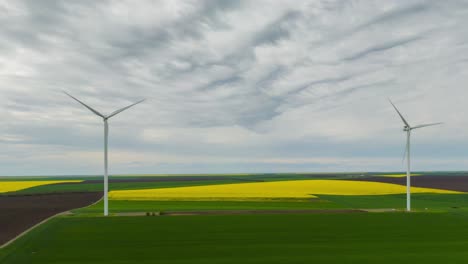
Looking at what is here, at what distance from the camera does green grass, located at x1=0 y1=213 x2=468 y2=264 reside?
19.7 meters

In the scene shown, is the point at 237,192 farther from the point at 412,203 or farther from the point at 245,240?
the point at 245,240

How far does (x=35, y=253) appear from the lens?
20.7m

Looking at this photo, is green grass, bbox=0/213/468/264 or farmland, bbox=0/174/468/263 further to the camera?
farmland, bbox=0/174/468/263

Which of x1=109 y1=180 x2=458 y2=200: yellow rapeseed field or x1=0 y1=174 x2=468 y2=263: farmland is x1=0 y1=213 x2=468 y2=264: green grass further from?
x1=109 y1=180 x2=458 y2=200: yellow rapeseed field

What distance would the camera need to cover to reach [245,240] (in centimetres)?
2392

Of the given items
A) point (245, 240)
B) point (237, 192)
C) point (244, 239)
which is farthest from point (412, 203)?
→ point (245, 240)

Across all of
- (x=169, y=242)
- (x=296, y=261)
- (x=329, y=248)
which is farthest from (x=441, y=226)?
(x=169, y=242)

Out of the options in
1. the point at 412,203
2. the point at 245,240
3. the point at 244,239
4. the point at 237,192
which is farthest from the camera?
the point at 237,192

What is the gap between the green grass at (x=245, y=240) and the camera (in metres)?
19.7

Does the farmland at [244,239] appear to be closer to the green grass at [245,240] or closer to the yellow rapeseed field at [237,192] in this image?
the green grass at [245,240]

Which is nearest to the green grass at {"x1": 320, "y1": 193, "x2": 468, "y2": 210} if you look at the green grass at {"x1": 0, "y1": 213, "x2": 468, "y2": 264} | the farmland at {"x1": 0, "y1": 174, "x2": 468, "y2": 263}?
the farmland at {"x1": 0, "y1": 174, "x2": 468, "y2": 263}

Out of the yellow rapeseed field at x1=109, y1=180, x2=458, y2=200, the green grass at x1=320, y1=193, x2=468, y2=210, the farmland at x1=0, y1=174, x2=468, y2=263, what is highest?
the farmland at x1=0, y1=174, x2=468, y2=263

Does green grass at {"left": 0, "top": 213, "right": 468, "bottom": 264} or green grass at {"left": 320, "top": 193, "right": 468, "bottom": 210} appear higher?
green grass at {"left": 0, "top": 213, "right": 468, "bottom": 264}

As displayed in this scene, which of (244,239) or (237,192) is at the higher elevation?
(244,239)
